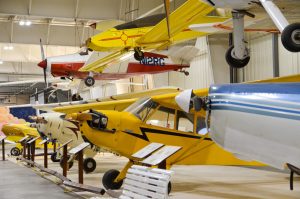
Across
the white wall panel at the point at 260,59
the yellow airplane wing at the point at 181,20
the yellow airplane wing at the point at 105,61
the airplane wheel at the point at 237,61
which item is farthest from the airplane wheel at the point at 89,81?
the airplane wheel at the point at 237,61

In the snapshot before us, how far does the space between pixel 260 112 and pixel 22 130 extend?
15053 millimetres

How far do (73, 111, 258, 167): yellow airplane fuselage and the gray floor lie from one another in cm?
109

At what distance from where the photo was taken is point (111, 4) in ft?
54.4

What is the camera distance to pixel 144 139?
765cm

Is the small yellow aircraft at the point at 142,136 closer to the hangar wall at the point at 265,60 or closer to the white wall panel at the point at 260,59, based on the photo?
the hangar wall at the point at 265,60

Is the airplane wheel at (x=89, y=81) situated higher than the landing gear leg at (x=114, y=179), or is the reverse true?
the airplane wheel at (x=89, y=81)

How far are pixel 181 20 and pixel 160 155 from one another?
464 cm

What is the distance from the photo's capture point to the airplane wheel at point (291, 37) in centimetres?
621

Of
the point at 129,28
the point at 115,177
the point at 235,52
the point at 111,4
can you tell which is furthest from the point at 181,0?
the point at 115,177

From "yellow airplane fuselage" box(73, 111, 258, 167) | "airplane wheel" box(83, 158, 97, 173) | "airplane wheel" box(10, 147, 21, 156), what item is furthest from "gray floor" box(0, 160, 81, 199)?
"airplane wheel" box(10, 147, 21, 156)

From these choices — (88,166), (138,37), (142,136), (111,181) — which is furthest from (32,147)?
(142,136)

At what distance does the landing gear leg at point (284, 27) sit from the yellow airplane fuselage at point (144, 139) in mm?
2248

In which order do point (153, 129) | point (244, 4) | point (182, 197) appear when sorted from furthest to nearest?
point (153, 129) → point (182, 197) → point (244, 4)

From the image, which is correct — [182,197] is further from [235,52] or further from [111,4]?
[111,4]
